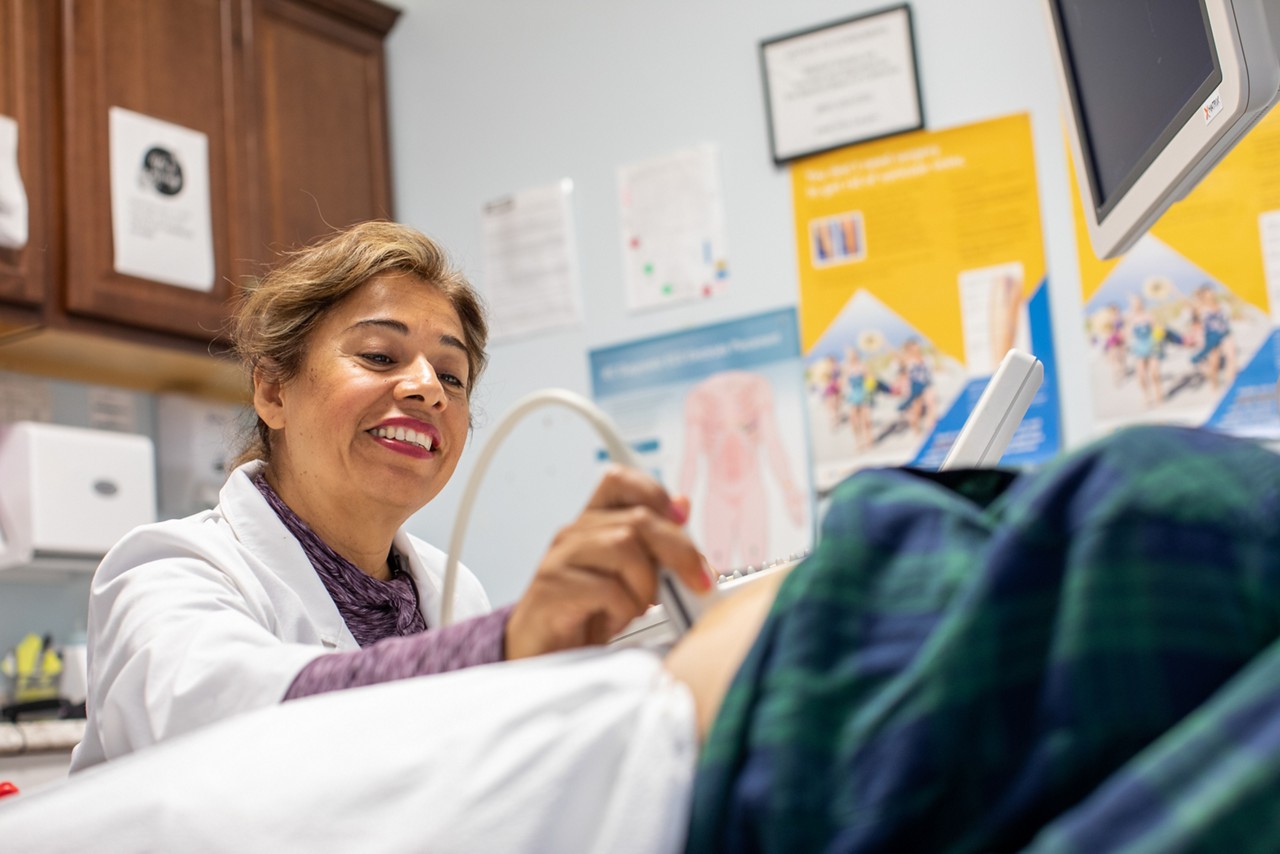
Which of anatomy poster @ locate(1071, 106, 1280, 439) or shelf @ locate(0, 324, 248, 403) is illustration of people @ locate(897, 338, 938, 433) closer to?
anatomy poster @ locate(1071, 106, 1280, 439)

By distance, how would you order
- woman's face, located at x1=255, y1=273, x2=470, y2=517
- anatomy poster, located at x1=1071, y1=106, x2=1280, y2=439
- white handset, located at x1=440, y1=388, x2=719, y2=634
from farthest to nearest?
anatomy poster, located at x1=1071, y1=106, x2=1280, y2=439
woman's face, located at x1=255, y1=273, x2=470, y2=517
white handset, located at x1=440, y1=388, x2=719, y2=634

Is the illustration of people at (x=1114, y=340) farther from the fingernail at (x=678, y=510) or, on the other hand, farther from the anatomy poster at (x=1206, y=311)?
the fingernail at (x=678, y=510)

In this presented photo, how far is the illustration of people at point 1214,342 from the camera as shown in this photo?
7.69ft

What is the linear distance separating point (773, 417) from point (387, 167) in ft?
3.87

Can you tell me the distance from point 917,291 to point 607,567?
6.62 feet

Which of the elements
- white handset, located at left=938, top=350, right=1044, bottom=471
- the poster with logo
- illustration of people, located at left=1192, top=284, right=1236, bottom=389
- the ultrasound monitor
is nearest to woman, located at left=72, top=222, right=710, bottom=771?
white handset, located at left=938, top=350, right=1044, bottom=471

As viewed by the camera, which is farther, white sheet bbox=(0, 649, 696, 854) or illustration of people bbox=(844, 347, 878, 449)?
illustration of people bbox=(844, 347, 878, 449)

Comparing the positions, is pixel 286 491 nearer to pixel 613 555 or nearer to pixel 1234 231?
pixel 613 555

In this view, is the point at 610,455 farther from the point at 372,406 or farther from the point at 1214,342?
the point at 1214,342

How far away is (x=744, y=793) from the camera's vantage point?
0.51 metres

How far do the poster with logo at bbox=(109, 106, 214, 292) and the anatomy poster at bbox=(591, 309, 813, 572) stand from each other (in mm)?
891

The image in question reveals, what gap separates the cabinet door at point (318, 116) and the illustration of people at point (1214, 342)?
5.83 ft

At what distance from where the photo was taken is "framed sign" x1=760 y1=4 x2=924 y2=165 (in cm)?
267

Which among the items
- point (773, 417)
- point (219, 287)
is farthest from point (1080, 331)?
point (219, 287)
